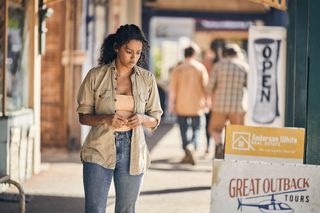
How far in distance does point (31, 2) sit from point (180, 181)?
285 cm

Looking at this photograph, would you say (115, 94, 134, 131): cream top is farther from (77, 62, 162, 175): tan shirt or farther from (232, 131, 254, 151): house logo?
(232, 131, 254, 151): house logo

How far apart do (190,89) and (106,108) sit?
20.7 ft

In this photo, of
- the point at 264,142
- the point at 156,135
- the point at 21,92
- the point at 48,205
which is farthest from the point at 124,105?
the point at 156,135

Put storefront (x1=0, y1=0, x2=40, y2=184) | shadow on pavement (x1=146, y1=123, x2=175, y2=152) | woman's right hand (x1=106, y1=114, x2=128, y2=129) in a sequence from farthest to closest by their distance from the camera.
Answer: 1. shadow on pavement (x1=146, y1=123, x2=175, y2=152)
2. storefront (x1=0, y1=0, x2=40, y2=184)
3. woman's right hand (x1=106, y1=114, x2=128, y2=129)

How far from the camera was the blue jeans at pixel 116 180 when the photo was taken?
15.6 feet

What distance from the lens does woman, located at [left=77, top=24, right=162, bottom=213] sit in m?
4.74

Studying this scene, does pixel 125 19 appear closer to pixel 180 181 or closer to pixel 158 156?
pixel 158 156

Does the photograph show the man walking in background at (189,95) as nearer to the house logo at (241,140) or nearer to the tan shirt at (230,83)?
the tan shirt at (230,83)

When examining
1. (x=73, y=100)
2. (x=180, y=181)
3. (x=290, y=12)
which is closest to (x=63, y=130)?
(x=73, y=100)

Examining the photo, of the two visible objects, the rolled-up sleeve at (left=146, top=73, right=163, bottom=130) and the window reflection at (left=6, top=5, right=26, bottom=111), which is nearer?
the rolled-up sleeve at (left=146, top=73, right=163, bottom=130)

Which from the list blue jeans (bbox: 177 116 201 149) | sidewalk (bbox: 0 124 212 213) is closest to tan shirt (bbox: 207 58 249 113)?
blue jeans (bbox: 177 116 201 149)

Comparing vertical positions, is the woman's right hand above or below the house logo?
above

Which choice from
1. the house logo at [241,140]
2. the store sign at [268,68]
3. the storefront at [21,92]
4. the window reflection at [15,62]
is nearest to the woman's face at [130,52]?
the house logo at [241,140]

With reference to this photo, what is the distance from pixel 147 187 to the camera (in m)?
8.67
